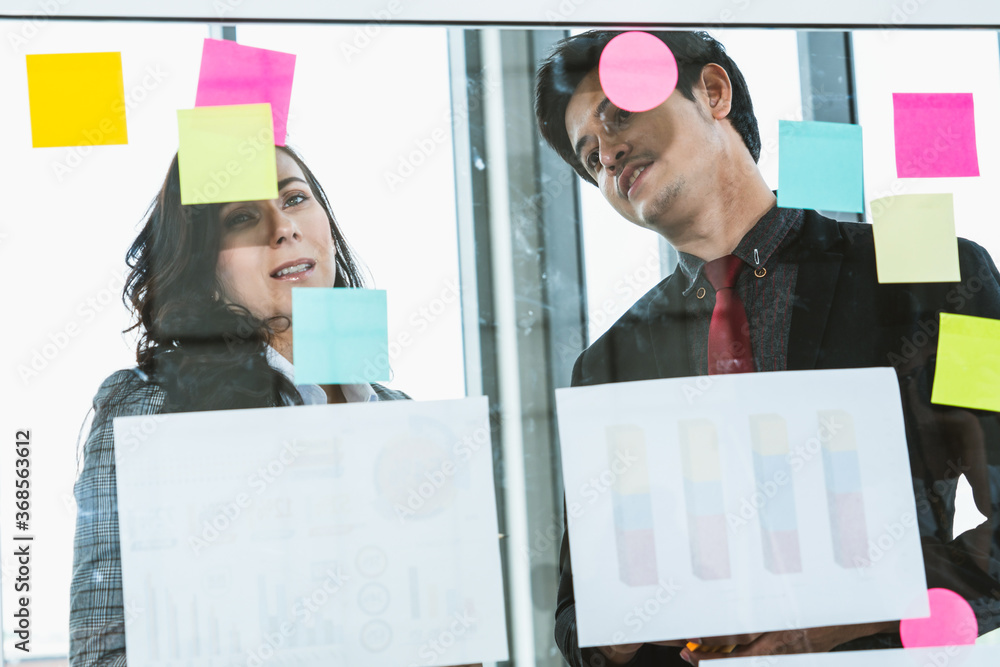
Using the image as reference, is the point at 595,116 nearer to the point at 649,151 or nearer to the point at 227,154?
the point at 649,151

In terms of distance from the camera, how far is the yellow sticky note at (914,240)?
1.08 m

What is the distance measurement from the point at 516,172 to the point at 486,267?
14 cm

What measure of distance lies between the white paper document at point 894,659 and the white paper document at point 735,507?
0.04 metres

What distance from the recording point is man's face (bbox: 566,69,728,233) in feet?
3.44

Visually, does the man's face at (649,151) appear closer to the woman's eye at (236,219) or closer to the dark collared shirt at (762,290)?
the dark collared shirt at (762,290)

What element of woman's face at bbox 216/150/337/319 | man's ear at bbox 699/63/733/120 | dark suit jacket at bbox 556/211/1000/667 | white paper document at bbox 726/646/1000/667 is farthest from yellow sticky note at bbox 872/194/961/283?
woman's face at bbox 216/150/337/319

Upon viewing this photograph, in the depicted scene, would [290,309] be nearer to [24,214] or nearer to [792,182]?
[24,214]

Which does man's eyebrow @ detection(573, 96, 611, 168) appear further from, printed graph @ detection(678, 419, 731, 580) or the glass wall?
printed graph @ detection(678, 419, 731, 580)

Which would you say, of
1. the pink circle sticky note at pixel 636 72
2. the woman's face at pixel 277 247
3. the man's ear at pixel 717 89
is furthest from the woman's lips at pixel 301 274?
the man's ear at pixel 717 89

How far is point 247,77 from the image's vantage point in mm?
1000

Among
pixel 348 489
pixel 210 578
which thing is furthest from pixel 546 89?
pixel 210 578

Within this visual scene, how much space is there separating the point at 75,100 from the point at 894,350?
112 centimetres

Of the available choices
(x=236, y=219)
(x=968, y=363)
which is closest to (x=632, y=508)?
(x=968, y=363)

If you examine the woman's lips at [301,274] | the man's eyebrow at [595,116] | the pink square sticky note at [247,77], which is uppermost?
the pink square sticky note at [247,77]
